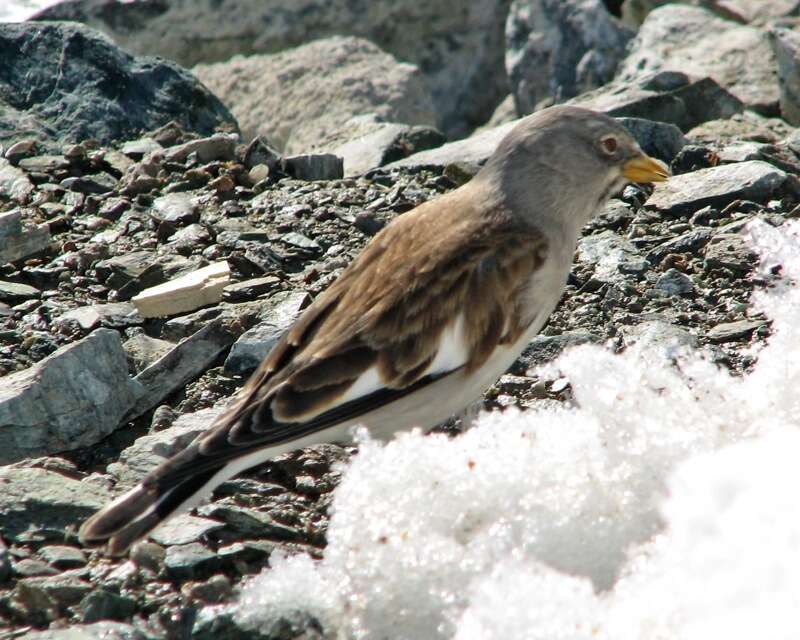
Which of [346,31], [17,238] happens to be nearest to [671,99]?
[17,238]

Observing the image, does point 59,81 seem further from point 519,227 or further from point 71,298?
point 519,227

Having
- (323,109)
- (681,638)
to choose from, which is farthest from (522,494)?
(323,109)

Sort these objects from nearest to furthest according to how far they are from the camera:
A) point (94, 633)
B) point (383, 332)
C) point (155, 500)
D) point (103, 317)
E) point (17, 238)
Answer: point (94, 633), point (155, 500), point (383, 332), point (103, 317), point (17, 238)

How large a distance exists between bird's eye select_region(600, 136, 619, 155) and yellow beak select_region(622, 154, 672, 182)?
77mm

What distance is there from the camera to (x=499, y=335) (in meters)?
3.93

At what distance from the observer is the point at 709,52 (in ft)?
25.6

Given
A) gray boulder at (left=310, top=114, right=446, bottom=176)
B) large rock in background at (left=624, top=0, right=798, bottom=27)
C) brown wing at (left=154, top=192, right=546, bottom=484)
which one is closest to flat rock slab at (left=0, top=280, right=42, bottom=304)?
→ brown wing at (left=154, top=192, right=546, bottom=484)

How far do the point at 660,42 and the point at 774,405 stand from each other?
15.4 ft

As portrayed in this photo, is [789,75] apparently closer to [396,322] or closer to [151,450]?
[396,322]

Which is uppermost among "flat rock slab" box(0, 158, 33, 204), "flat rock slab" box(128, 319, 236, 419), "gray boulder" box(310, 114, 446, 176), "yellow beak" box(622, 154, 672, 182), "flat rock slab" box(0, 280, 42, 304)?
"yellow beak" box(622, 154, 672, 182)

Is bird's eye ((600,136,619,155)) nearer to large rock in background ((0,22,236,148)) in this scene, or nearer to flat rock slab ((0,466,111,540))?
flat rock slab ((0,466,111,540))

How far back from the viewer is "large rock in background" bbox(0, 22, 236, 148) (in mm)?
6633

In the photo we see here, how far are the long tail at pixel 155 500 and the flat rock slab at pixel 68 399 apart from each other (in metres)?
0.88

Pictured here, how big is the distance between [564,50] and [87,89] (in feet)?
10.4
